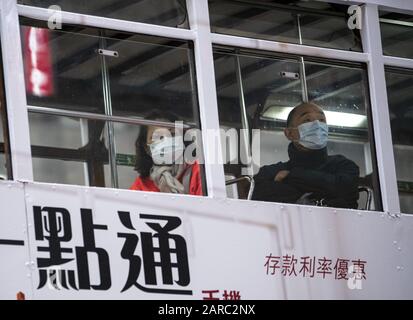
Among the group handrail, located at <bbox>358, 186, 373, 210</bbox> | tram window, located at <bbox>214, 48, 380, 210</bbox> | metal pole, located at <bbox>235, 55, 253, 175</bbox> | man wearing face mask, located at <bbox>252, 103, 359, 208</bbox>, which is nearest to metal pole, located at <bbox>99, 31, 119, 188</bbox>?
tram window, located at <bbox>214, 48, 380, 210</bbox>

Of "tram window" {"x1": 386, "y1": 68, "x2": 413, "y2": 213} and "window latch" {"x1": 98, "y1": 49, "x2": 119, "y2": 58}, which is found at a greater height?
"window latch" {"x1": 98, "y1": 49, "x2": 119, "y2": 58}

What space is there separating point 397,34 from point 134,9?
6.76 ft

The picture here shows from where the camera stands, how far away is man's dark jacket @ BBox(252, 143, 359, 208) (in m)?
7.29

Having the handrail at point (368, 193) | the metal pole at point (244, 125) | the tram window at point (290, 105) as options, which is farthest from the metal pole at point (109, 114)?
the handrail at point (368, 193)

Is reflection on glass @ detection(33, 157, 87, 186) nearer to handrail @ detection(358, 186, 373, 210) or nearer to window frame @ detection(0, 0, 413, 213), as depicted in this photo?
window frame @ detection(0, 0, 413, 213)

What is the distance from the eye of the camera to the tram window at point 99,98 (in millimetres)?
6484

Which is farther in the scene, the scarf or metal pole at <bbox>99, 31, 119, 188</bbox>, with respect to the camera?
the scarf

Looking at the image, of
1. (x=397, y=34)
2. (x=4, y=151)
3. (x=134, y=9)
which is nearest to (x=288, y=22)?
(x=397, y=34)

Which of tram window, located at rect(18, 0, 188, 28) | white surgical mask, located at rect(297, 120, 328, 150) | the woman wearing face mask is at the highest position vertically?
tram window, located at rect(18, 0, 188, 28)

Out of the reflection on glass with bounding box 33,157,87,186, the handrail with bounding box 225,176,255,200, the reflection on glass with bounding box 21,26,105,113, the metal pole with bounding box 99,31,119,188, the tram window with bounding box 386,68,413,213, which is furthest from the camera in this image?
the tram window with bounding box 386,68,413,213

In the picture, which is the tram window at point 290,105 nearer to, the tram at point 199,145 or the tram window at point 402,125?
the tram at point 199,145

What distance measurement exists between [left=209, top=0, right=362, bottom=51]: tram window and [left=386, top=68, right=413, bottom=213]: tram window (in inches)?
15.2

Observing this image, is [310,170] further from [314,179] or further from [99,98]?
[99,98]
